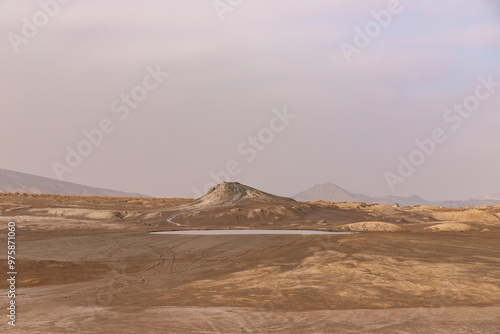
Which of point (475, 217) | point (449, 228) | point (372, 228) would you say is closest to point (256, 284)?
point (372, 228)

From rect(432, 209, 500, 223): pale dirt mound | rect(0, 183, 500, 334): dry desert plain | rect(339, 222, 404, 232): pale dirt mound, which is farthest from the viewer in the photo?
rect(432, 209, 500, 223): pale dirt mound

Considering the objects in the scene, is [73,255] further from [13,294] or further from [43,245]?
[13,294]

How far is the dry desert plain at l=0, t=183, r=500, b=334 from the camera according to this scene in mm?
13430

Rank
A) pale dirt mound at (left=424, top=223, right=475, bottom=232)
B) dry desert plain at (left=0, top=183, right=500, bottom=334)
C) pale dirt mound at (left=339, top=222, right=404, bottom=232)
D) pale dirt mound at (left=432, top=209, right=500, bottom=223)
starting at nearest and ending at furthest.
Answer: dry desert plain at (left=0, top=183, right=500, bottom=334), pale dirt mound at (left=339, top=222, right=404, bottom=232), pale dirt mound at (left=424, top=223, right=475, bottom=232), pale dirt mound at (left=432, top=209, right=500, bottom=223)

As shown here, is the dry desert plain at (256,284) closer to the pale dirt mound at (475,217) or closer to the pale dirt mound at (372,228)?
the pale dirt mound at (372,228)

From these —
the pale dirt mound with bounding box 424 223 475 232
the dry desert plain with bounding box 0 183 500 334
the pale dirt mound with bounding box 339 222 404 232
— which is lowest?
the dry desert plain with bounding box 0 183 500 334

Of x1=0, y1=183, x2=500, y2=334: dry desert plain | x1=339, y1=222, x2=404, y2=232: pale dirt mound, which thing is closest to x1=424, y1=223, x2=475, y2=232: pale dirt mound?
x1=339, y1=222, x2=404, y2=232: pale dirt mound

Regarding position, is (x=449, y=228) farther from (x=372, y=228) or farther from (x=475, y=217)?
(x=475, y=217)

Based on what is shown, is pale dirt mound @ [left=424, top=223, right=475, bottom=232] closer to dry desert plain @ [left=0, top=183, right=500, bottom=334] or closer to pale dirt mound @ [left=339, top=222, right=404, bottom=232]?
pale dirt mound @ [left=339, top=222, right=404, bottom=232]

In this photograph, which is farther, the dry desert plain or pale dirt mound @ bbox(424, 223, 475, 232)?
pale dirt mound @ bbox(424, 223, 475, 232)

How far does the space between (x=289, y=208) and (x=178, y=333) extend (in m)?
44.0

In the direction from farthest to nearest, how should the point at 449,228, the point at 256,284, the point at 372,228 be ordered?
the point at 449,228 → the point at 372,228 → the point at 256,284

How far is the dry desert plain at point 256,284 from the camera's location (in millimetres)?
13430

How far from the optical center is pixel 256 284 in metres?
18.6
